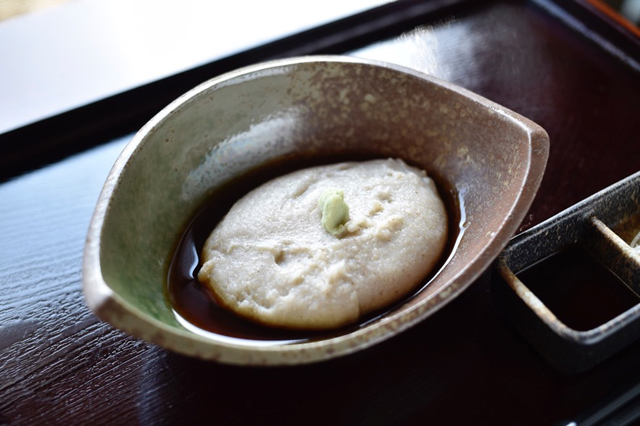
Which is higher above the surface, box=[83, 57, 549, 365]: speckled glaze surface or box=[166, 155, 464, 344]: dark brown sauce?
box=[83, 57, 549, 365]: speckled glaze surface

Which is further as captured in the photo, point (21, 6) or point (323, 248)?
point (21, 6)

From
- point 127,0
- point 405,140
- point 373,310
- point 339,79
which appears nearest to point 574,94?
point 405,140

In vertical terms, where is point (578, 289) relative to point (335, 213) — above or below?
below

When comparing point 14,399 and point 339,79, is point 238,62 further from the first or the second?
point 14,399

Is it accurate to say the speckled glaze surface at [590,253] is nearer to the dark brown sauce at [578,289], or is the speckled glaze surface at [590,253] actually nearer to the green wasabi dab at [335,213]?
the dark brown sauce at [578,289]

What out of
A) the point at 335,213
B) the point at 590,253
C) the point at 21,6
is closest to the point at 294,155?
the point at 335,213

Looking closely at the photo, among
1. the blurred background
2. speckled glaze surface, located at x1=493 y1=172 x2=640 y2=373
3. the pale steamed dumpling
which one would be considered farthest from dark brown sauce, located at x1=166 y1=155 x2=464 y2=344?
the blurred background

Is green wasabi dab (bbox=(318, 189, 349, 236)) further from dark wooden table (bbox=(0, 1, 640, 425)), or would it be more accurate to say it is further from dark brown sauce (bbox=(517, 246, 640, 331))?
dark brown sauce (bbox=(517, 246, 640, 331))

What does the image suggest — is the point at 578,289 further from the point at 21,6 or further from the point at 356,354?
the point at 21,6

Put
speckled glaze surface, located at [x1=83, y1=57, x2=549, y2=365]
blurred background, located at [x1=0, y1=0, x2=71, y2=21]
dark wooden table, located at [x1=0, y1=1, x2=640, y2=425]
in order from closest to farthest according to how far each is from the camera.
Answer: speckled glaze surface, located at [x1=83, y1=57, x2=549, y2=365] < dark wooden table, located at [x1=0, y1=1, x2=640, y2=425] < blurred background, located at [x1=0, y1=0, x2=71, y2=21]
